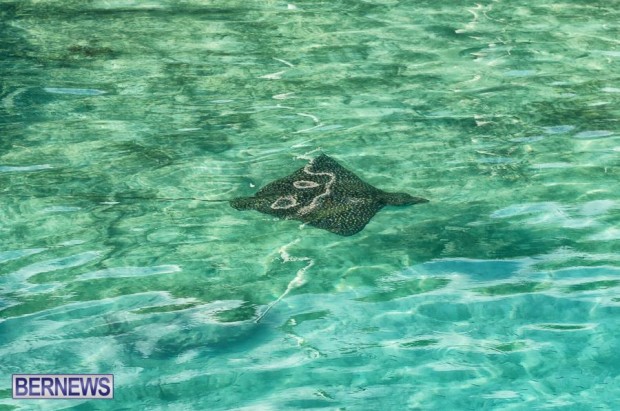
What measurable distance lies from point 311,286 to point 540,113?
327 centimetres

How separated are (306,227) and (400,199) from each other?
0.71 metres

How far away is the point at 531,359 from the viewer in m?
5.09

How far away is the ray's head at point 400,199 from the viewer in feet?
21.3

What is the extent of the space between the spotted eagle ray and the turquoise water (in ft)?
0.26

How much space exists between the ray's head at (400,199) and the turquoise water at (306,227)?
0.06 meters

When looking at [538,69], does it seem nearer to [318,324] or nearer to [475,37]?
[475,37]

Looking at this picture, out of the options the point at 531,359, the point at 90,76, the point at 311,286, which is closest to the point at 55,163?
the point at 90,76

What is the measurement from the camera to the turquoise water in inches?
197
